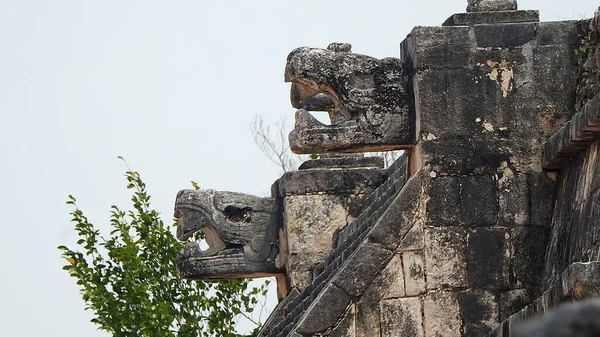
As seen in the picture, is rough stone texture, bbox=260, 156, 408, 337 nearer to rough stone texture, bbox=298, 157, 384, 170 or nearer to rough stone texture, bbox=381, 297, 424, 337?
rough stone texture, bbox=381, 297, 424, 337

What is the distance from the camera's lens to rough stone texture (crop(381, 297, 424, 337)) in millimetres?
7711

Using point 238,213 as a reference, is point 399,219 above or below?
below

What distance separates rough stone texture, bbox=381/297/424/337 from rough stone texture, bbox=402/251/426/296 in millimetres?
70

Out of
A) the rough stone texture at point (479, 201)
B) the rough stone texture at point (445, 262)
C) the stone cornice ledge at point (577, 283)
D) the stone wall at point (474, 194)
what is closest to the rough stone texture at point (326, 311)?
the stone wall at point (474, 194)

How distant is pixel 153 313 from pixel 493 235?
8.59m

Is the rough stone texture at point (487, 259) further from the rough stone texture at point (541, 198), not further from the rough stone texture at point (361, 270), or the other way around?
the rough stone texture at point (361, 270)

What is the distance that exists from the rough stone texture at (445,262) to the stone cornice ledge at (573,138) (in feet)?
2.37

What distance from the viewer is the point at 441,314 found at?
25.6 feet

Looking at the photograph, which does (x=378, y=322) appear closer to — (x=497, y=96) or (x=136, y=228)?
(x=497, y=96)

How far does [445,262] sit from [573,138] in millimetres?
1106

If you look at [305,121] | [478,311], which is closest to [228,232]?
[305,121]

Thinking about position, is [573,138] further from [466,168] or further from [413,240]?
[413,240]

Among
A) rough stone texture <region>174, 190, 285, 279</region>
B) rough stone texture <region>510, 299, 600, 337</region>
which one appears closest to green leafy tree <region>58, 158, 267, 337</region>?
rough stone texture <region>174, 190, 285, 279</region>

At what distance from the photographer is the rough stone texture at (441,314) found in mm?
7754
